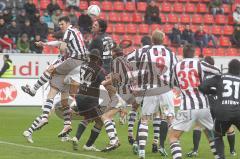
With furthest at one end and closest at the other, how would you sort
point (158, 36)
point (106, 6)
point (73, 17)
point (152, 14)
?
point (106, 6), point (152, 14), point (73, 17), point (158, 36)

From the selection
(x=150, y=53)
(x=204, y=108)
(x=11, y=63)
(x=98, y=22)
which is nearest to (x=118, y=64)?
(x=98, y=22)

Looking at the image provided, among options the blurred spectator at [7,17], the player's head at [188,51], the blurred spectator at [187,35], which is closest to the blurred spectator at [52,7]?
the blurred spectator at [7,17]

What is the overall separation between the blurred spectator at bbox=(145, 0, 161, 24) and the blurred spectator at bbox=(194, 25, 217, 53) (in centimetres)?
203

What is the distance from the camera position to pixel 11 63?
1139 inches

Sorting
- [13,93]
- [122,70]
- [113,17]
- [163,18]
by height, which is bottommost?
[13,93]

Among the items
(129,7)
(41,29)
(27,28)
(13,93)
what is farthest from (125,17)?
(13,93)

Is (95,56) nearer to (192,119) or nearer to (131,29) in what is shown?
(192,119)

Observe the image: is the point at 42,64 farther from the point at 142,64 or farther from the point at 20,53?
the point at 142,64

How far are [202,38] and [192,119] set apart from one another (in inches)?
877

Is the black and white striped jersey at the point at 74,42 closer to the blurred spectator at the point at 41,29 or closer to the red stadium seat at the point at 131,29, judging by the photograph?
the blurred spectator at the point at 41,29

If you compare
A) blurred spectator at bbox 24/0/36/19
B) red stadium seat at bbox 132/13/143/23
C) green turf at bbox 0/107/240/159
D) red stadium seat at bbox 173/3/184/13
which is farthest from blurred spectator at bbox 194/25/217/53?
green turf at bbox 0/107/240/159

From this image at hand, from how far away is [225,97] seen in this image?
12.0 m

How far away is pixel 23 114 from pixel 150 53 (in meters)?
10.4

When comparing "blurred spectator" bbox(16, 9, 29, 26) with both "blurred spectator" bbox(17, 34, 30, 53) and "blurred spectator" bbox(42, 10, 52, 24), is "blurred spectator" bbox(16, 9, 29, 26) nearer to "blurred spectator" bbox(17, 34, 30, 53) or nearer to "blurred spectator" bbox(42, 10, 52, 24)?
"blurred spectator" bbox(17, 34, 30, 53)
